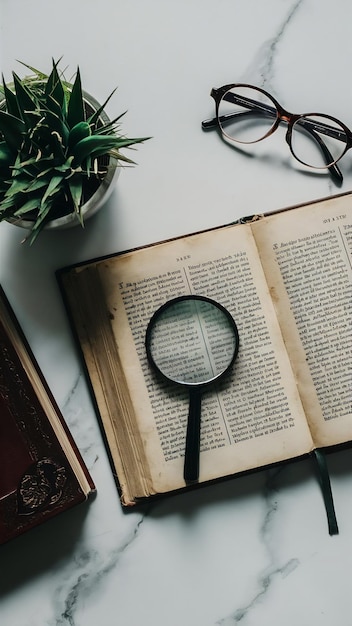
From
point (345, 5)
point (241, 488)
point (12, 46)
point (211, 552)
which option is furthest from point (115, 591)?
point (345, 5)

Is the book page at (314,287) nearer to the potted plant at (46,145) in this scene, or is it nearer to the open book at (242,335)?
the open book at (242,335)

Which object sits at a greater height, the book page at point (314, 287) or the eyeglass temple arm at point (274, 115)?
the eyeglass temple arm at point (274, 115)

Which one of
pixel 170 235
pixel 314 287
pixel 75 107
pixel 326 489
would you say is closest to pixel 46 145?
pixel 75 107

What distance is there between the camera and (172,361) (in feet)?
Result: 4.03

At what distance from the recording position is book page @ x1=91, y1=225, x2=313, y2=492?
1243 mm

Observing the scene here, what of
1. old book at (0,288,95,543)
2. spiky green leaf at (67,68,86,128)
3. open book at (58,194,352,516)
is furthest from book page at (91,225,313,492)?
spiky green leaf at (67,68,86,128)

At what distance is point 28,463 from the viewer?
3.93 feet

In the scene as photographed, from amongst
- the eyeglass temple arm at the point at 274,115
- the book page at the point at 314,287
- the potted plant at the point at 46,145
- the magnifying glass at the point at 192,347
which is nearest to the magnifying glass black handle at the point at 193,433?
the magnifying glass at the point at 192,347

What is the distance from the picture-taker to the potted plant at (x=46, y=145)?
1.00m

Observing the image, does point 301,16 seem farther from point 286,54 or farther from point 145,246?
point 145,246

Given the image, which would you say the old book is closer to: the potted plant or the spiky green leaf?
the potted plant

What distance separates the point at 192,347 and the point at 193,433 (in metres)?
0.15

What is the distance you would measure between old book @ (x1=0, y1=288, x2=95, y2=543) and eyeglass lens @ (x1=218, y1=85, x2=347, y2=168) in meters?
0.56

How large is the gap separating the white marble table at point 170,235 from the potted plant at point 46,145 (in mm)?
227
